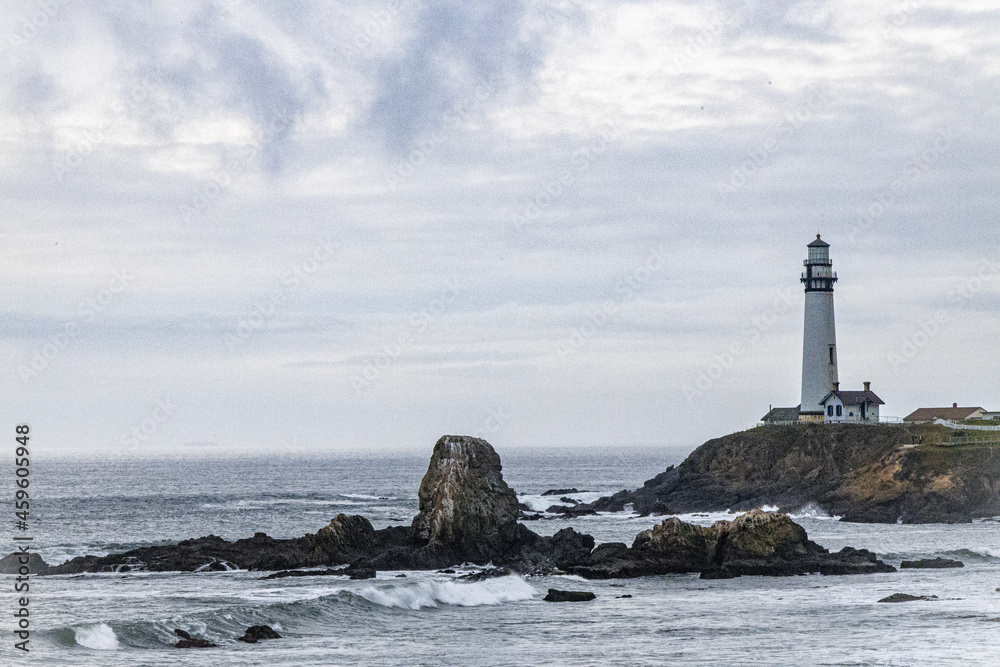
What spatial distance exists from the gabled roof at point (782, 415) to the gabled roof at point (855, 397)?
798 centimetres

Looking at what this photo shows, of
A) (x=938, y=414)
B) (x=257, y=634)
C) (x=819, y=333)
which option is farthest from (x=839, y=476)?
(x=257, y=634)

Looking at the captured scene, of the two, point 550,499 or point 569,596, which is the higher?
point 550,499

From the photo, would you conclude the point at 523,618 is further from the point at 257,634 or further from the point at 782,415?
the point at 782,415

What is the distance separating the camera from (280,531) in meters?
66.4

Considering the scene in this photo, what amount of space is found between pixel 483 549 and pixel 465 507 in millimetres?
1746

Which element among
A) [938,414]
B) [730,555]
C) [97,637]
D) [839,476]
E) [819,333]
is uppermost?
[819,333]

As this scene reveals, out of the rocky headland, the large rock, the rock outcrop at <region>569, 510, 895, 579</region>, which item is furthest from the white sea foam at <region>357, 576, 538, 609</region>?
the large rock

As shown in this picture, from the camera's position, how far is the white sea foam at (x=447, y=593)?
37.9 m

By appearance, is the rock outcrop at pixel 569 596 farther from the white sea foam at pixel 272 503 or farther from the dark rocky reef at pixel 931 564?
the white sea foam at pixel 272 503

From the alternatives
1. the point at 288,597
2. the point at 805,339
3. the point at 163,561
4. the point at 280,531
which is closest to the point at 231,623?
the point at 288,597

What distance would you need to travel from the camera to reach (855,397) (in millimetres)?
84875

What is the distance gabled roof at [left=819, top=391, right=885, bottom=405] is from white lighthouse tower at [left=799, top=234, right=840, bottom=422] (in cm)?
58

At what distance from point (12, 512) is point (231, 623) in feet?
181

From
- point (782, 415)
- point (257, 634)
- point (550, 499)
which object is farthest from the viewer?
point (782, 415)
